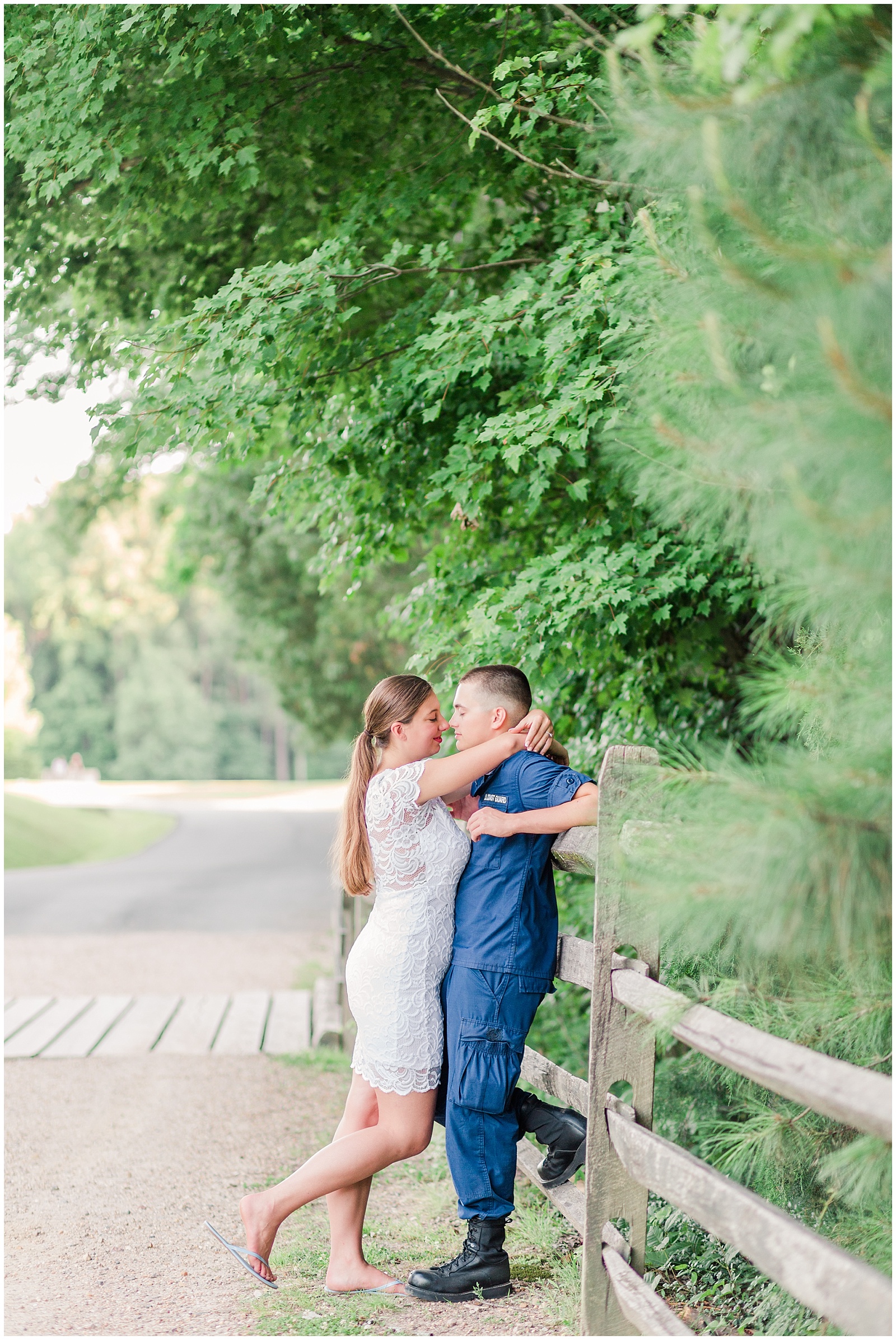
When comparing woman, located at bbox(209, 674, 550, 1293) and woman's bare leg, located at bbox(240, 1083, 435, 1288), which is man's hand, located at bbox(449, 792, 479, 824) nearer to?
woman, located at bbox(209, 674, 550, 1293)

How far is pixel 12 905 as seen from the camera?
1359 centimetres

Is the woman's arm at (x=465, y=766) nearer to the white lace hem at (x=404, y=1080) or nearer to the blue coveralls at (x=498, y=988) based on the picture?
the blue coveralls at (x=498, y=988)

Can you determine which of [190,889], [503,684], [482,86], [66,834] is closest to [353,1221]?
[503,684]

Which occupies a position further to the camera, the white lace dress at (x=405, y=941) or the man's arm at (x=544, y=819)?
the white lace dress at (x=405, y=941)

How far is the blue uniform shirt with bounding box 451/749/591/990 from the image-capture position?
3176 millimetres

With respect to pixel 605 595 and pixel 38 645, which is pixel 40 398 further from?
pixel 38 645

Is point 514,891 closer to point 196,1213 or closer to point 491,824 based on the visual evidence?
point 491,824

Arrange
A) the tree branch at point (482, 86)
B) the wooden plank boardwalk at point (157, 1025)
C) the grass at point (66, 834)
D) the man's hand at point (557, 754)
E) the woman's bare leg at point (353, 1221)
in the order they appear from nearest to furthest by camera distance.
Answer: the woman's bare leg at point (353, 1221) → the man's hand at point (557, 754) → the tree branch at point (482, 86) → the wooden plank boardwalk at point (157, 1025) → the grass at point (66, 834)

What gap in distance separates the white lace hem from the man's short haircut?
1.13 m

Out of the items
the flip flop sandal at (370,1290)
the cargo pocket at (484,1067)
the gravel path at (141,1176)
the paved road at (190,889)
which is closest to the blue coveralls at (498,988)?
the cargo pocket at (484,1067)

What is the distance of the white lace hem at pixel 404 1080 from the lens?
3.24m

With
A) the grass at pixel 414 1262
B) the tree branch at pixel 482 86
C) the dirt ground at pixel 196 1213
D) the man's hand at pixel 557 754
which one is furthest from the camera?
the tree branch at pixel 482 86

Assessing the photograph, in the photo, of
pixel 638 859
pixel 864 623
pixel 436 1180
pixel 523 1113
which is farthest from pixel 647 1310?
pixel 436 1180

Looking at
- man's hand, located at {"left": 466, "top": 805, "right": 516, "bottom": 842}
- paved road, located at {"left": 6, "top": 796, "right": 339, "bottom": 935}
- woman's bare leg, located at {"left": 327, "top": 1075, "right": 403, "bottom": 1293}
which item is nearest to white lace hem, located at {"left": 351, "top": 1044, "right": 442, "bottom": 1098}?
woman's bare leg, located at {"left": 327, "top": 1075, "right": 403, "bottom": 1293}
